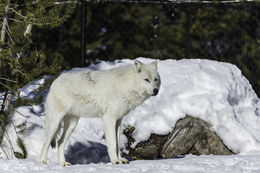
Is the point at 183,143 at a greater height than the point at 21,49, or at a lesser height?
lesser

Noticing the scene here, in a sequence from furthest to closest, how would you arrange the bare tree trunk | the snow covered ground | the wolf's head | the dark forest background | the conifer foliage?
the dark forest background < the snow covered ground < the bare tree trunk < the conifer foliage < the wolf's head

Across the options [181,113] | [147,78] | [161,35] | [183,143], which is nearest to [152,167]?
[147,78]

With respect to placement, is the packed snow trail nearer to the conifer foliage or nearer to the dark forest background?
the conifer foliage

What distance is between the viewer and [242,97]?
28.7 feet

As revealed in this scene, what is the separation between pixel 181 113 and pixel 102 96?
2404 millimetres

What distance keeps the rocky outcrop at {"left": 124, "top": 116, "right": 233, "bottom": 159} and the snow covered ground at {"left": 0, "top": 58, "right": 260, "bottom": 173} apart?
0.40 ft

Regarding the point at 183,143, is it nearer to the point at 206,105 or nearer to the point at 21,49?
the point at 206,105

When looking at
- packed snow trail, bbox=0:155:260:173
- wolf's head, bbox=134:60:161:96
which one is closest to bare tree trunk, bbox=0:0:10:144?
packed snow trail, bbox=0:155:260:173

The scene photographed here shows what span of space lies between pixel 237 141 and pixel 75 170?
3758mm

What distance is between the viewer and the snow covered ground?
741 centimetres

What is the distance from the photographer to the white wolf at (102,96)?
599cm

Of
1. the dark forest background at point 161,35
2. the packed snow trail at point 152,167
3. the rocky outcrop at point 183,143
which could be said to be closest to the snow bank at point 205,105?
the rocky outcrop at point 183,143

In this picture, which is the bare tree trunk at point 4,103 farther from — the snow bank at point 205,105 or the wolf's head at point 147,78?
the wolf's head at point 147,78

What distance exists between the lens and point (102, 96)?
20.3 ft
